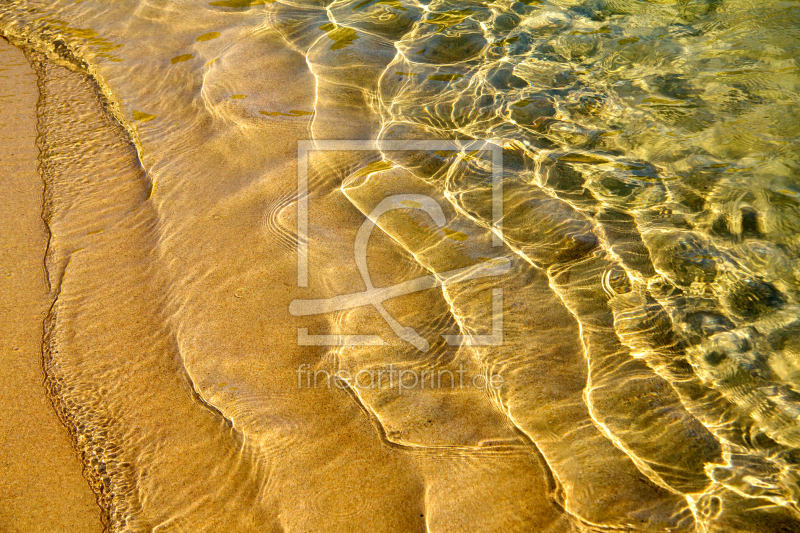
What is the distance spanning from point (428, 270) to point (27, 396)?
1842mm

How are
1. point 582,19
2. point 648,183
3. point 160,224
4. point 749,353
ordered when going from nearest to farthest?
1. point 749,353
2. point 160,224
3. point 648,183
4. point 582,19

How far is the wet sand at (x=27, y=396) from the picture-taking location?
190 centimetres

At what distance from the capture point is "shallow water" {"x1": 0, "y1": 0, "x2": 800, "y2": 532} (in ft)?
6.55

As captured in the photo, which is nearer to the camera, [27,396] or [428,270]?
[27,396]

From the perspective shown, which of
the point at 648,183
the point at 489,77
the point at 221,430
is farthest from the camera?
the point at 489,77

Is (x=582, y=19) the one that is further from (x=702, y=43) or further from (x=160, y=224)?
(x=160, y=224)

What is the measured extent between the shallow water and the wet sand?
8 cm

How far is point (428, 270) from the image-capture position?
8.91ft

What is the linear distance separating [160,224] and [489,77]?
256 cm

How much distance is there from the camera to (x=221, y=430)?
2.11 m

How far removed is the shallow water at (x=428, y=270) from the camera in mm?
1996

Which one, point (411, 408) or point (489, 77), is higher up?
point (489, 77)

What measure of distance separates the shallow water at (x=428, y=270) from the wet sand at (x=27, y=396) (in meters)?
0.08

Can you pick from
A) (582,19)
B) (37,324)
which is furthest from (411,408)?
(582,19)
